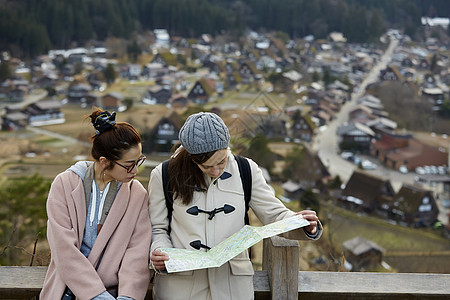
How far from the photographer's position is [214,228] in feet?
2.81

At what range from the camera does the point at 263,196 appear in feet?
2.90

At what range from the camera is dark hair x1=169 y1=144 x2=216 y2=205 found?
857mm

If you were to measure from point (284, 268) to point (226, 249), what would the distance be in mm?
92

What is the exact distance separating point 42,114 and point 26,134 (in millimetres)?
1561

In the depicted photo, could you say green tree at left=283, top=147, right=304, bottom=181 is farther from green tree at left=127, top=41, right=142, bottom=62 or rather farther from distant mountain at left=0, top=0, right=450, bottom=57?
distant mountain at left=0, top=0, right=450, bottom=57

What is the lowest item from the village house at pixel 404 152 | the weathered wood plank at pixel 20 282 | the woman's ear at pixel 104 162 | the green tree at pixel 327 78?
the green tree at pixel 327 78

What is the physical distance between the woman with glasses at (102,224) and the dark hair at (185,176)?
0.18 ft

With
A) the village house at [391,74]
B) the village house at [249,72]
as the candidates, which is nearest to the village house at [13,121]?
the village house at [249,72]

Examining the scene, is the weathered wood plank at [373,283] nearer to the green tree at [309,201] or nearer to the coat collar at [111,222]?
the coat collar at [111,222]

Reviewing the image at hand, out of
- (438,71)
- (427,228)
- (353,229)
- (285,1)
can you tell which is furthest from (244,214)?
(285,1)

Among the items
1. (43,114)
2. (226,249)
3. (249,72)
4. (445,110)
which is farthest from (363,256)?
(249,72)

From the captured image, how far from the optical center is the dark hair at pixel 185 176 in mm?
857

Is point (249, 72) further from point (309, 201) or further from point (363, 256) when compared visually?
point (363, 256)

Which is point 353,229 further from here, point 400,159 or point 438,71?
point 438,71
